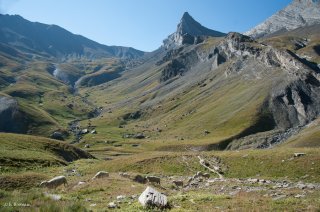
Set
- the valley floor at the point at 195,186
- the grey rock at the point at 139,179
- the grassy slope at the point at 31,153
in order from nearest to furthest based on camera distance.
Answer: the valley floor at the point at 195,186 → the grey rock at the point at 139,179 → the grassy slope at the point at 31,153

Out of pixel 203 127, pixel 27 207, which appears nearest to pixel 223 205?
pixel 27 207

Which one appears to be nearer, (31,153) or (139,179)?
(139,179)

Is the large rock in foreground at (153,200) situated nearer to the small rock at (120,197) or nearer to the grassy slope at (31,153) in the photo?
the small rock at (120,197)

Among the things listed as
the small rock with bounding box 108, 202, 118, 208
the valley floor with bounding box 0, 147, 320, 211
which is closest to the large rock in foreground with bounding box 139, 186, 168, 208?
the valley floor with bounding box 0, 147, 320, 211

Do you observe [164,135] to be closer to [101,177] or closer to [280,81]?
[280,81]

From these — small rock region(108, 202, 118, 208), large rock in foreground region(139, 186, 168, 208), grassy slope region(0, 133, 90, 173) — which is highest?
large rock in foreground region(139, 186, 168, 208)

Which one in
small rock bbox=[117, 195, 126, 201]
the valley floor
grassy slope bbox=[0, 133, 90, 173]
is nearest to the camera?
the valley floor

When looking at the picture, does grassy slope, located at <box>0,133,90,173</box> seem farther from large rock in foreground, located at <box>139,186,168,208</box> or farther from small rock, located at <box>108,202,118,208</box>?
large rock in foreground, located at <box>139,186,168,208</box>

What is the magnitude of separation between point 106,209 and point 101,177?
52.8 feet

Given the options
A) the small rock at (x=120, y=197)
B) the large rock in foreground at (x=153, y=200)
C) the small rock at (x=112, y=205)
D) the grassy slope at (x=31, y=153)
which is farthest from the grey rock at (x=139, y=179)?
the grassy slope at (x=31, y=153)

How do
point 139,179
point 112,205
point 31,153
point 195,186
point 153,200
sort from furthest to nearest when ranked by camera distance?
point 31,153 < point 139,179 < point 195,186 < point 112,205 < point 153,200

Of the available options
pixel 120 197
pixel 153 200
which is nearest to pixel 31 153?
pixel 120 197

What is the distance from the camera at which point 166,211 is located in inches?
911

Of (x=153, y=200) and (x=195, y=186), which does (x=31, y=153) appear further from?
(x=153, y=200)
